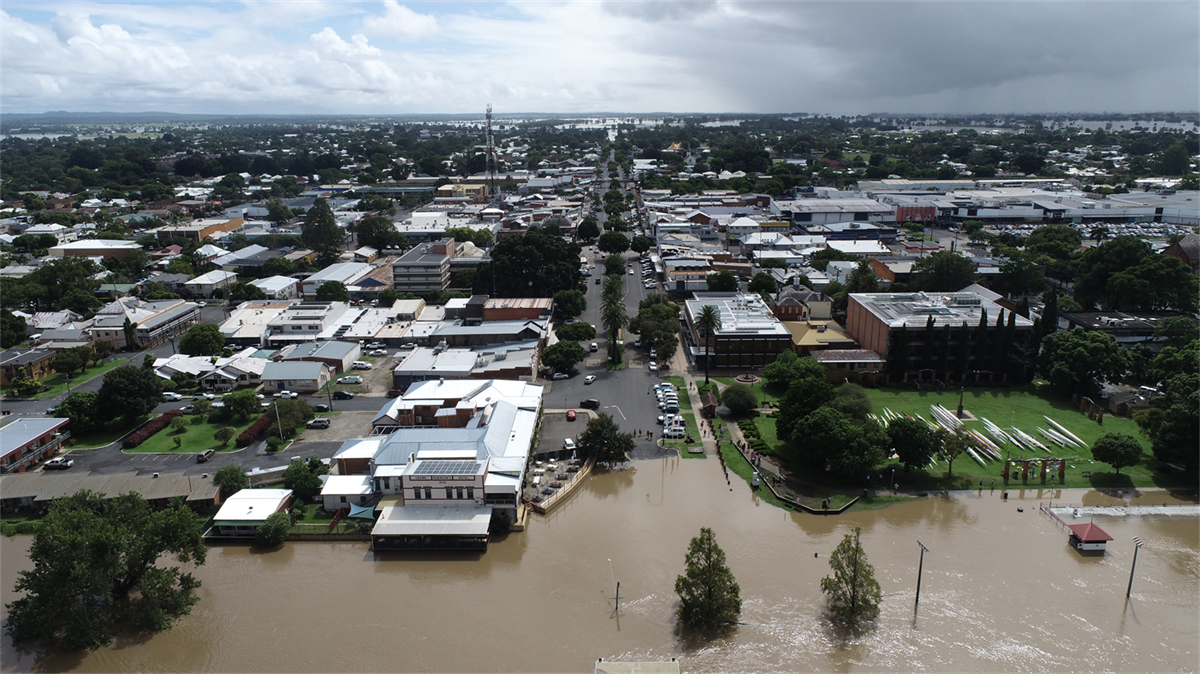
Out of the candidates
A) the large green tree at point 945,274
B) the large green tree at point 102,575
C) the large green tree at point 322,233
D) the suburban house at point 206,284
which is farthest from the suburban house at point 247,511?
the large green tree at point 322,233

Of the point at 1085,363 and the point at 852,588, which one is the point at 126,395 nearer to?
the point at 852,588

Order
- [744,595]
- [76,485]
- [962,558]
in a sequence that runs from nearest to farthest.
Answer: [744,595]
[962,558]
[76,485]

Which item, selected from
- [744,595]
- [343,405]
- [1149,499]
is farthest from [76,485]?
[1149,499]

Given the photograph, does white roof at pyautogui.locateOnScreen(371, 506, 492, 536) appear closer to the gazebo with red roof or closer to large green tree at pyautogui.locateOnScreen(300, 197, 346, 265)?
the gazebo with red roof

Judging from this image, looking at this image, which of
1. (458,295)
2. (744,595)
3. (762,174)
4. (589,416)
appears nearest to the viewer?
(744,595)

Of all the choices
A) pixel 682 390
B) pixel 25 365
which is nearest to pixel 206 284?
pixel 25 365

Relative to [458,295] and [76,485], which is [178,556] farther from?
[458,295]
